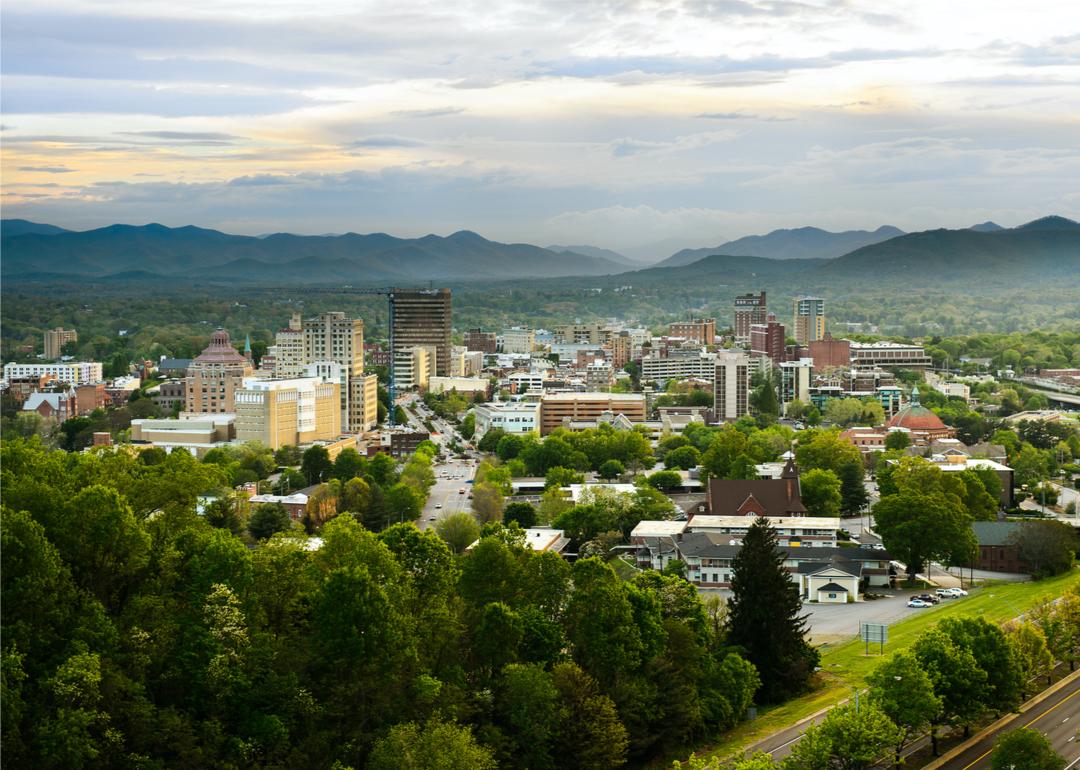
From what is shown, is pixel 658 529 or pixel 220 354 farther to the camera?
pixel 220 354

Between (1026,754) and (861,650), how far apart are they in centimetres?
682

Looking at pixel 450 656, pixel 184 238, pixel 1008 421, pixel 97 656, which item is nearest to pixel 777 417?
pixel 1008 421

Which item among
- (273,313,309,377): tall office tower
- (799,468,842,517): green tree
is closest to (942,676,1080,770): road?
(799,468,842,517): green tree

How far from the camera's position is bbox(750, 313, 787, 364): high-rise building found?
3207 inches

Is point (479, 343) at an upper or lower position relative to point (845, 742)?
upper

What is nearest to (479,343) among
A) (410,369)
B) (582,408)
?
(410,369)

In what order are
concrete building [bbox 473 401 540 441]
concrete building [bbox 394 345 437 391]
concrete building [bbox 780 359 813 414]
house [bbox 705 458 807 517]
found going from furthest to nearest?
concrete building [bbox 394 345 437 391] < concrete building [bbox 780 359 813 414] < concrete building [bbox 473 401 540 441] < house [bbox 705 458 807 517]

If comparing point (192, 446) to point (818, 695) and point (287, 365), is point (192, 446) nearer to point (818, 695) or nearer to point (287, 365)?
point (287, 365)

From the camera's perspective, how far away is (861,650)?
76.8 ft

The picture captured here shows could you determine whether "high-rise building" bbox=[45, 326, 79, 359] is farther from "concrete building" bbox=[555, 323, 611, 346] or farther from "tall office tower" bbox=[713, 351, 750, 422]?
"concrete building" bbox=[555, 323, 611, 346]

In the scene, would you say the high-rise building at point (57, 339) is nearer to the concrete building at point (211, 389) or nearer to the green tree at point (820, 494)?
the concrete building at point (211, 389)

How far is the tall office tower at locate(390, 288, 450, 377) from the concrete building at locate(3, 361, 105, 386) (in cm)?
1758

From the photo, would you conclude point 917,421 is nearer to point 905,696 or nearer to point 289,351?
point 289,351

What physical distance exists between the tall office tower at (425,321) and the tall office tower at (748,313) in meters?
29.6
